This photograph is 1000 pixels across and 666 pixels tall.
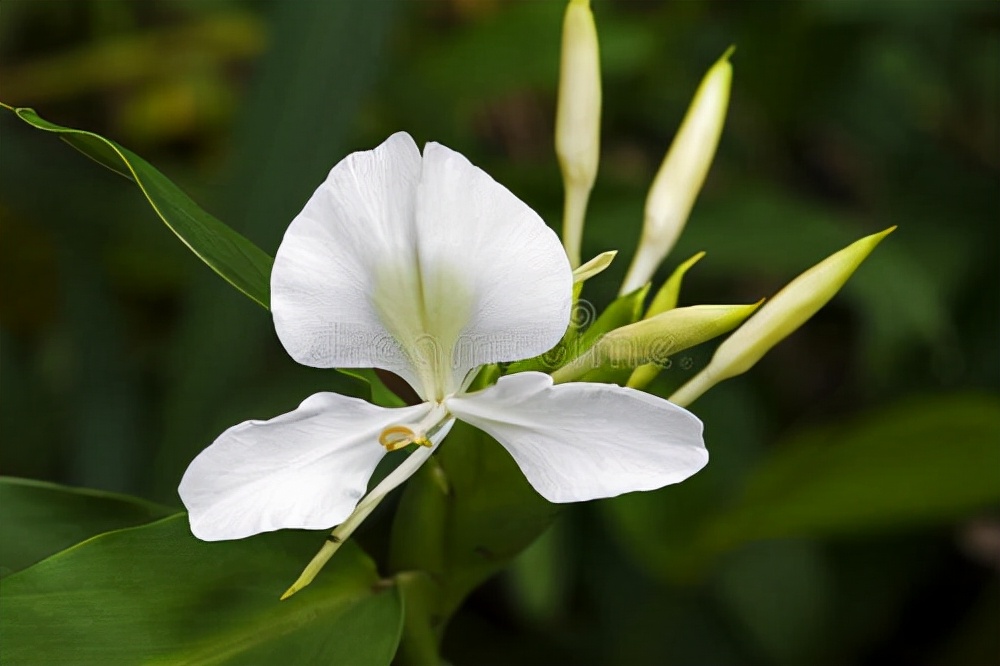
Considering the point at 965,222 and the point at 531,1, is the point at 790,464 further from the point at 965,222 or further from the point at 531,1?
the point at 531,1

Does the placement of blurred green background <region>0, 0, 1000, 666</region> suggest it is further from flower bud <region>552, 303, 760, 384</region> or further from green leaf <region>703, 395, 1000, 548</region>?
flower bud <region>552, 303, 760, 384</region>

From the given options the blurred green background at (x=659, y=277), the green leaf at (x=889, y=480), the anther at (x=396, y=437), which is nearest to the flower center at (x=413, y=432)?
the anther at (x=396, y=437)

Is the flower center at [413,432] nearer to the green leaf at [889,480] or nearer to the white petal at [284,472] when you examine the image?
the white petal at [284,472]

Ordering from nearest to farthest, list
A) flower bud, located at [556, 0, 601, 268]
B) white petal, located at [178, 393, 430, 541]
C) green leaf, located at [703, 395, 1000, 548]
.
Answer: white petal, located at [178, 393, 430, 541], flower bud, located at [556, 0, 601, 268], green leaf, located at [703, 395, 1000, 548]

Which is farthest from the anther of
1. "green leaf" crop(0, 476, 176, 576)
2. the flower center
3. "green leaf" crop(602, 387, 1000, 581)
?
"green leaf" crop(602, 387, 1000, 581)

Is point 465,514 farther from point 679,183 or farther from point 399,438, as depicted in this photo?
point 679,183

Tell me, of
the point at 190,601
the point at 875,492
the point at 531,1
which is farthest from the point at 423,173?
the point at 531,1
